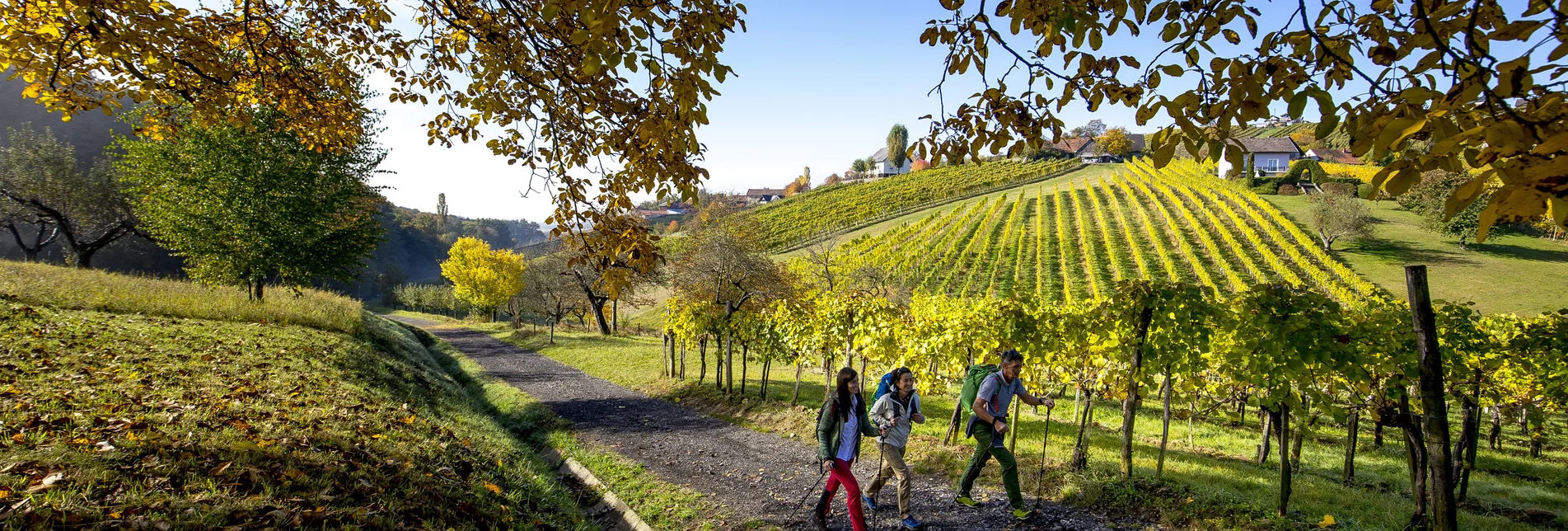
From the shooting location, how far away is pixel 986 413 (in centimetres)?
591

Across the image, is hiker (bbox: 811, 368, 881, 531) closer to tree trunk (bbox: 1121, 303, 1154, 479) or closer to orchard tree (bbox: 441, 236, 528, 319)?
tree trunk (bbox: 1121, 303, 1154, 479)

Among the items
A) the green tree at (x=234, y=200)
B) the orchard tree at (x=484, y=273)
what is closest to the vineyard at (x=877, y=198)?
the orchard tree at (x=484, y=273)

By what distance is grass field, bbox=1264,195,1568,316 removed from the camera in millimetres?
29891

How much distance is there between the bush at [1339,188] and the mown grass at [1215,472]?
1784 inches

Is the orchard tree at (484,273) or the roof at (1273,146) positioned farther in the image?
the roof at (1273,146)

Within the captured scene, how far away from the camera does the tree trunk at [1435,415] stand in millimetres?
3814

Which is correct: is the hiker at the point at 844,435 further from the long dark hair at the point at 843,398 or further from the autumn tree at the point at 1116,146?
the autumn tree at the point at 1116,146

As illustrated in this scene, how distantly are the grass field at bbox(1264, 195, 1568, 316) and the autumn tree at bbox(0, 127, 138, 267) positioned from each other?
57.7 meters

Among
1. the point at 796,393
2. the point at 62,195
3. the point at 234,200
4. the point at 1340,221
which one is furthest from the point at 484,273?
the point at 1340,221

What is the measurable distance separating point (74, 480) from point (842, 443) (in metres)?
4.91

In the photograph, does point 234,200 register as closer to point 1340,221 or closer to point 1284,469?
point 1284,469

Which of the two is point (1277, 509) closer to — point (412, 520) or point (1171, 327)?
point (1171, 327)

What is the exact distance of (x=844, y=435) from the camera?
5.64 metres

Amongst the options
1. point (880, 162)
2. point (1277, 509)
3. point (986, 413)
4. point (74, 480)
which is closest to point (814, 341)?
point (986, 413)
